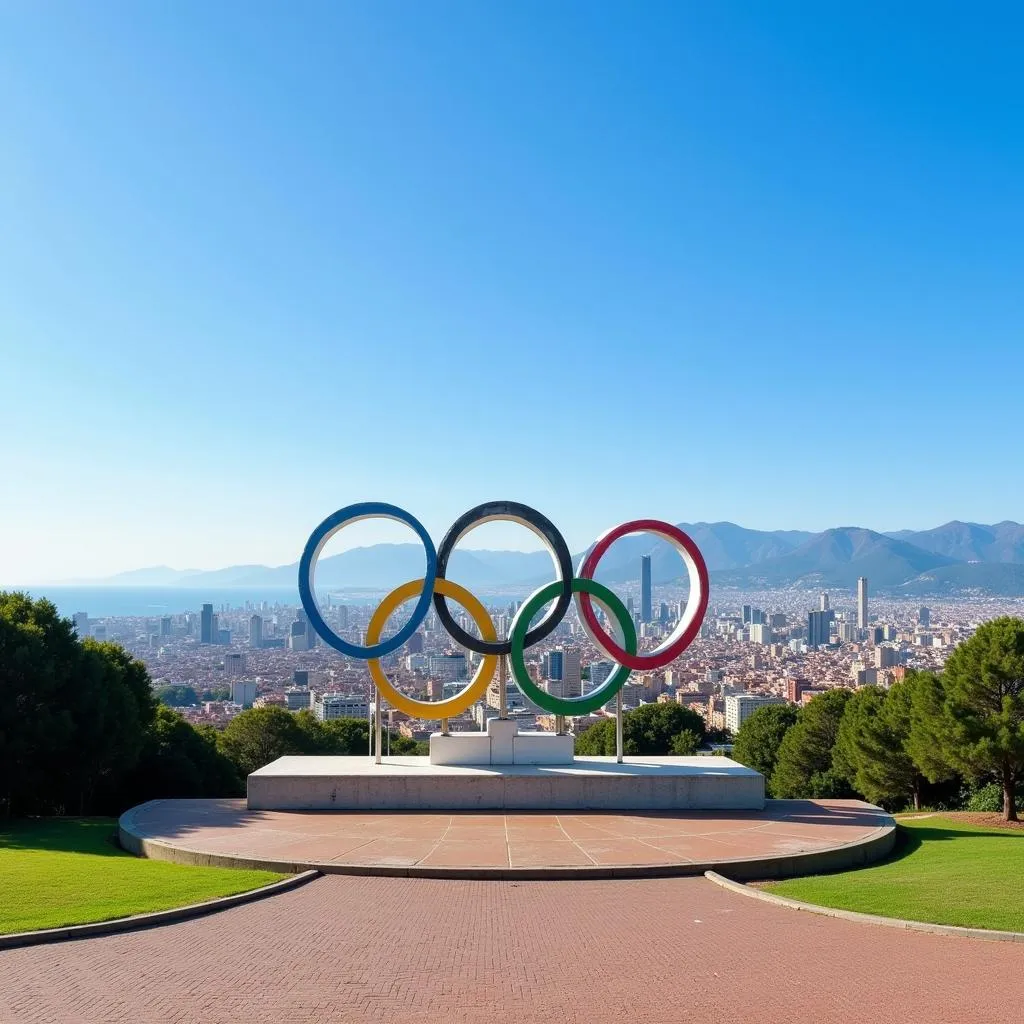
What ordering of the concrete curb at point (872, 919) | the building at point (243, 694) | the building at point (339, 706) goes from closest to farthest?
the concrete curb at point (872, 919)
the building at point (339, 706)
the building at point (243, 694)

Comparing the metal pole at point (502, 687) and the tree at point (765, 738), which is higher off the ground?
the metal pole at point (502, 687)

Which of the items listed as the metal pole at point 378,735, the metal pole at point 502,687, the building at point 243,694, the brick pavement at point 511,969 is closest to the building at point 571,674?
the metal pole at point 502,687

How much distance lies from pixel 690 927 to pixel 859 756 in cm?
1820

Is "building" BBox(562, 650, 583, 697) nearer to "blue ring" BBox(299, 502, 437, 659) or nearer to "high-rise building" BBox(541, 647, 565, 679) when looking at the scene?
"high-rise building" BBox(541, 647, 565, 679)

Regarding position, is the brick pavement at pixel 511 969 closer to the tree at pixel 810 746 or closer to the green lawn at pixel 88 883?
Result: the green lawn at pixel 88 883

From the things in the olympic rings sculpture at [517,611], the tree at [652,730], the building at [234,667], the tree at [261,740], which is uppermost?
the olympic rings sculpture at [517,611]

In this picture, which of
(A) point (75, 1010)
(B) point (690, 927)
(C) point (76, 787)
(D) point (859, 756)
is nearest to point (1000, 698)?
(D) point (859, 756)

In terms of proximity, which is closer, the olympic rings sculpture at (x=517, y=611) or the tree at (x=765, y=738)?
the olympic rings sculpture at (x=517, y=611)

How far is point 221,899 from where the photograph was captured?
11453 millimetres

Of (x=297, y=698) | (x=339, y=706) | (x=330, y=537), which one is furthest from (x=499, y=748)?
(x=297, y=698)

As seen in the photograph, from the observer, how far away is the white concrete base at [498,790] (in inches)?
743

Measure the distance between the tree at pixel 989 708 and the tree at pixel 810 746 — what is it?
1296cm

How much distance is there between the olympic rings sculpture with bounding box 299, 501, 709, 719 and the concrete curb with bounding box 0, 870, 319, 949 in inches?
321

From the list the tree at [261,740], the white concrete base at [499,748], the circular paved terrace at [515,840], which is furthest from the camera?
the tree at [261,740]
